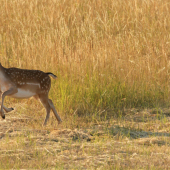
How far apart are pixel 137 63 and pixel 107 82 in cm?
99

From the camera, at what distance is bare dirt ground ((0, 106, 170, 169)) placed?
3967mm

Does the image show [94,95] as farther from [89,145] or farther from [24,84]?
[89,145]

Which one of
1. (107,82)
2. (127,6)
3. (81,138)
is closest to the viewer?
(81,138)

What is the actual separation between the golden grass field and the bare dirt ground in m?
0.01

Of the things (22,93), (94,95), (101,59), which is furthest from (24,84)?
(101,59)

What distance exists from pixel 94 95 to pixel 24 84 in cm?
137

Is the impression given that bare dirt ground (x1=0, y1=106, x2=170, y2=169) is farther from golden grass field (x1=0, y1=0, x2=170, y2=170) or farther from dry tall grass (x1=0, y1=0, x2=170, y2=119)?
dry tall grass (x1=0, y1=0, x2=170, y2=119)

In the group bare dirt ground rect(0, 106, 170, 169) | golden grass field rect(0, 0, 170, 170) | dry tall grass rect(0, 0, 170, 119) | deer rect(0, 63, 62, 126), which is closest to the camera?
bare dirt ground rect(0, 106, 170, 169)

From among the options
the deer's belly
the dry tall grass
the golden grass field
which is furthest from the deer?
the dry tall grass

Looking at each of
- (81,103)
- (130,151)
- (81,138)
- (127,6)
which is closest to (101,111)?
(81,103)

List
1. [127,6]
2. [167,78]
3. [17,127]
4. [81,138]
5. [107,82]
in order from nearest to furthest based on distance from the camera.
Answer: [81,138] → [17,127] → [107,82] → [167,78] → [127,6]

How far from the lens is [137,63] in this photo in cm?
722

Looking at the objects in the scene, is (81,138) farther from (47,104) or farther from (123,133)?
(47,104)

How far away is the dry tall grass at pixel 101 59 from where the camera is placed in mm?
6277
